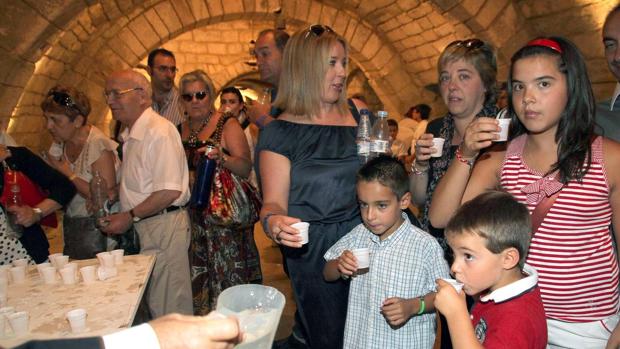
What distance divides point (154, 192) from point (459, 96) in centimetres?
224

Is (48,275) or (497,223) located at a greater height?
(497,223)

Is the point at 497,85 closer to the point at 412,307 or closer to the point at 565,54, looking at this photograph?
the point at 565,54

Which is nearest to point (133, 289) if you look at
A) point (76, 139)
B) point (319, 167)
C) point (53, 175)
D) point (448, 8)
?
point (319, 167)

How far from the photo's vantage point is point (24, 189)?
350 cm

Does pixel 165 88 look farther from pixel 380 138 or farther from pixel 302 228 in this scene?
pixel 302 228

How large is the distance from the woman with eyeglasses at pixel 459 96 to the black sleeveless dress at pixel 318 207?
387 mm

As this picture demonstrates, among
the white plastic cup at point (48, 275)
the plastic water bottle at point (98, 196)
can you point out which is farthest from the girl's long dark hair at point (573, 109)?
the plastic water bottle at point (98, 196)

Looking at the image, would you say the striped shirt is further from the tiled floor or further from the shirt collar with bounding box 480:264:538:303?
the shirt collar with bounding box 480:264:538:303

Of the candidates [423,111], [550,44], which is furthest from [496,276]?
[423,111]

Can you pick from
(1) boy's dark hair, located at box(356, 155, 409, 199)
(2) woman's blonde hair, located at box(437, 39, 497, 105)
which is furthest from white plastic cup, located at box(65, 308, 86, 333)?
(2) woman's blonde hair, located at box(437, 39, 497, 105)

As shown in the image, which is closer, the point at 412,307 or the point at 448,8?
the point at 412,307

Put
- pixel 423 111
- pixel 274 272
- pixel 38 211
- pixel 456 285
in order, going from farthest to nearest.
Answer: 1. pixel 423 111
2. pixel 274 272
3. pixel 38 211
4. pixel 456 285

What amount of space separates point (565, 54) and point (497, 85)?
28.7 inches

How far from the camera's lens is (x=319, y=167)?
254 centimetres
